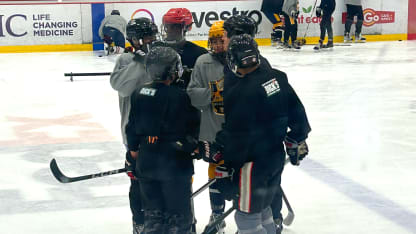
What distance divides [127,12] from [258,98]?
11.8 meters

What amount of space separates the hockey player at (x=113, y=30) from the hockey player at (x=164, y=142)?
32.9ft

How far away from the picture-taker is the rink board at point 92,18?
13758mm

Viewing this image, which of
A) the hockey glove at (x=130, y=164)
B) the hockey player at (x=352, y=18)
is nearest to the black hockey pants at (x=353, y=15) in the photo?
the hockey player at (x=352, y=18)

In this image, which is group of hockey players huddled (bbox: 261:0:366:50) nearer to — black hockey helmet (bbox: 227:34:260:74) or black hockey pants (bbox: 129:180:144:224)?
black hockey pants (bbox: 129:180:144:224)

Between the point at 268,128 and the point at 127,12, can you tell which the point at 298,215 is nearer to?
the point at 268,128

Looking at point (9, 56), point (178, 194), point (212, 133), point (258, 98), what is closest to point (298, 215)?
point (212, 133)

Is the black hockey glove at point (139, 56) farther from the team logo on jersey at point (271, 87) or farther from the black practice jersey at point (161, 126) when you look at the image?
the team logo on jersey at point (271, 87)

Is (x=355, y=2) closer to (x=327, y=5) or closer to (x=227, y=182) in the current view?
(x=327, y=5)

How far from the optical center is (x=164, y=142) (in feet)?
10.1

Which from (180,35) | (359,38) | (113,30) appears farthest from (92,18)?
(180,35)

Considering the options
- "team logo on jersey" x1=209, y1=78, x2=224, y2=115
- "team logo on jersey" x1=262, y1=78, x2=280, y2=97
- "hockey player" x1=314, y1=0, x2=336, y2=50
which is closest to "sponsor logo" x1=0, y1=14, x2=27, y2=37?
"hockey player" x1=314, y1=0, x2=336, y2=50

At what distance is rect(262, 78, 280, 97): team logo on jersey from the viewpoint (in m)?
2.82

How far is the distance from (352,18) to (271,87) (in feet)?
41.2

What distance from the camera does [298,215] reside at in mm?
4105
